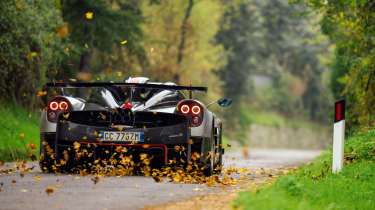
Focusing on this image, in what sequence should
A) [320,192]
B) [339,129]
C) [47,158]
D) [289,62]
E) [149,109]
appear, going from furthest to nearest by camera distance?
[289,62], [47,158], [149,109], [339,129], [320,192]

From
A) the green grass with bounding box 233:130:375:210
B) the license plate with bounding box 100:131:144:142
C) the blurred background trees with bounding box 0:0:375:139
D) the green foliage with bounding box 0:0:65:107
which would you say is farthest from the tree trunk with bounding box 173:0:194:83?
the license plate with bounding box 100:131:144:142

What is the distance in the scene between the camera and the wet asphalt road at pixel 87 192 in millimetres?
8758

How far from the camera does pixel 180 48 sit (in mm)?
49062

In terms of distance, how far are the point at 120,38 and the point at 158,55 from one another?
15.1m

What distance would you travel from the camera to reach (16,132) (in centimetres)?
1988

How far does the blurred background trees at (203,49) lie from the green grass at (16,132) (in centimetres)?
43

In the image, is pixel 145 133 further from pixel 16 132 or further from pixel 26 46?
pixel 26 46

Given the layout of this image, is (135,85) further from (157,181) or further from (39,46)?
(39,46)

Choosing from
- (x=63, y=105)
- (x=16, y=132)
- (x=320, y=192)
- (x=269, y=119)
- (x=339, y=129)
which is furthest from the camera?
(x=269, y=119)

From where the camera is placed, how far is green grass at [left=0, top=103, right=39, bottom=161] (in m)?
18.0

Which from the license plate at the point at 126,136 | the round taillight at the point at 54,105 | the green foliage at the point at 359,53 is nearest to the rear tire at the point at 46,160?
the round taillight at the point at 54,105

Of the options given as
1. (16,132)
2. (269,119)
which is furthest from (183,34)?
(269,119)

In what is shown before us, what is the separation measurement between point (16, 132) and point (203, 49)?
3397 cm

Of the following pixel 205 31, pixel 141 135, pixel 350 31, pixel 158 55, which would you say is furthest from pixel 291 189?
pixel 205 31
